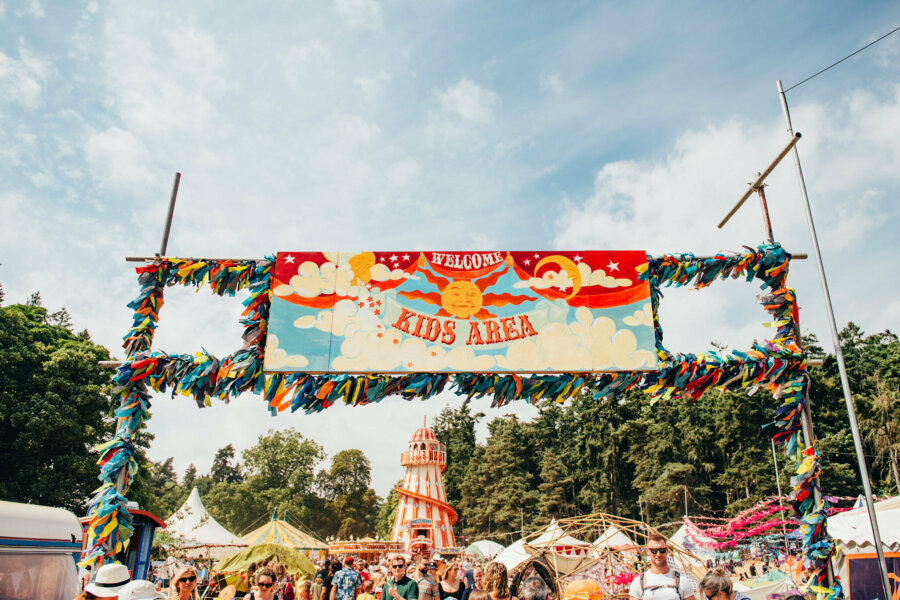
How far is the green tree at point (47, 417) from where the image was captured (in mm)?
23938

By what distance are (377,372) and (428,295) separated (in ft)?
4.15

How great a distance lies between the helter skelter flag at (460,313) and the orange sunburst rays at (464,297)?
0.01 metres

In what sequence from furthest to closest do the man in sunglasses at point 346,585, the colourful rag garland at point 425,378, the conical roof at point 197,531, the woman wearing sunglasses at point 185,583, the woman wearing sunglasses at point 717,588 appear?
the conical roof at point 197,531 → the colourful rag garland at point 425,378 → the man in sunglasses at point 346,585 → the woman wearing sunglasses at point 185,583 → the woman wearing sunglasses at point 717,588

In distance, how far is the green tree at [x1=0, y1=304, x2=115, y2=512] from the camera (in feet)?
78.5

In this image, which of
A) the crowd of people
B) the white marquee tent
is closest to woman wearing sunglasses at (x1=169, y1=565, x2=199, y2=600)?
the crowd of people

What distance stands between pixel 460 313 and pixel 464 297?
0.24 meters

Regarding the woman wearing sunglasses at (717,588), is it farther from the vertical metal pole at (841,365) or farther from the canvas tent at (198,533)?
the canvas tent at (198,533)

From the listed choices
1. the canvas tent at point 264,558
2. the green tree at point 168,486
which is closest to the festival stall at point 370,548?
the canvas tent at point 264,558

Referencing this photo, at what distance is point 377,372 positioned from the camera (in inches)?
295

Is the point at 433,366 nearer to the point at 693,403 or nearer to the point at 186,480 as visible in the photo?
the point at 693,403

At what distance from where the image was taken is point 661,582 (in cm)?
468

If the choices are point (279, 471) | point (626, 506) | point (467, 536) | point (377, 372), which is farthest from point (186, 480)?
point (377, 372)

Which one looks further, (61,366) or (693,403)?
(693,403)

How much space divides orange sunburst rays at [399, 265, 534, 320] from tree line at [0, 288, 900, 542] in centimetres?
1611
